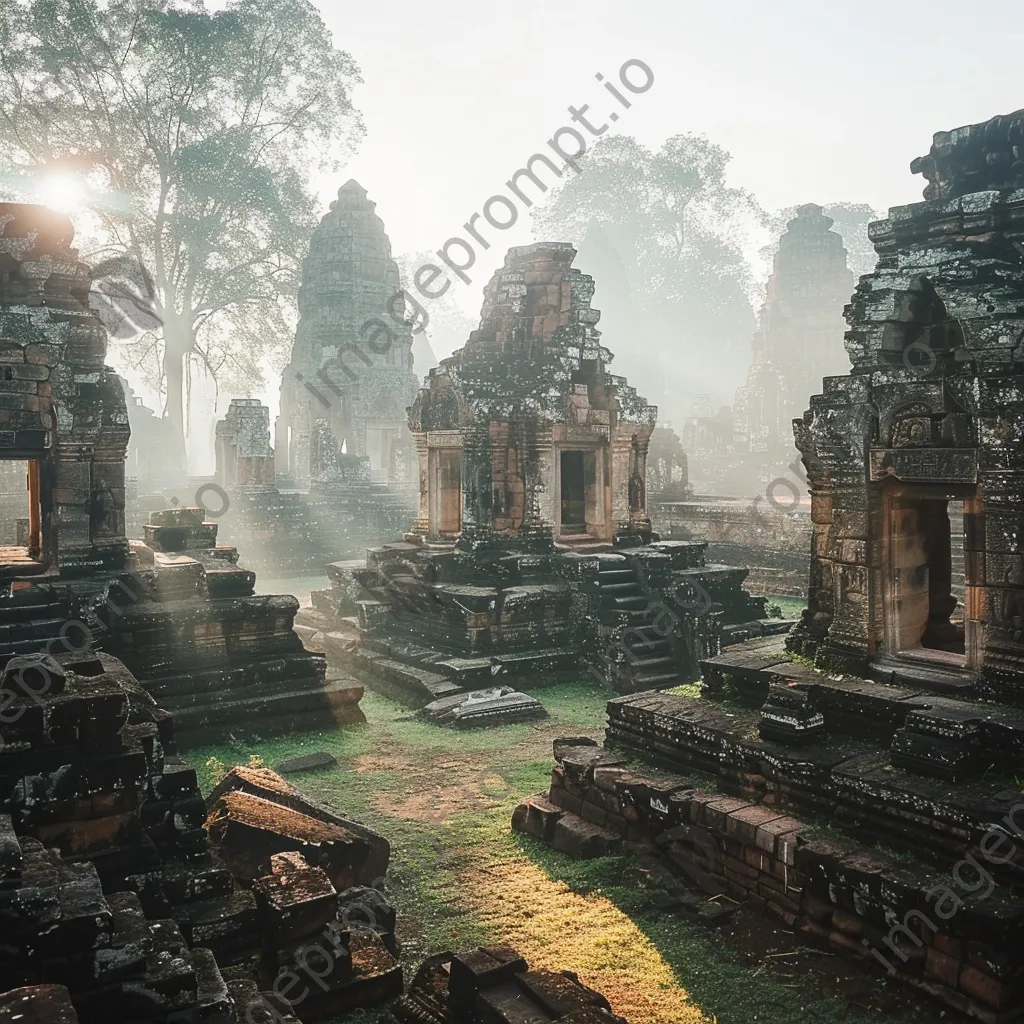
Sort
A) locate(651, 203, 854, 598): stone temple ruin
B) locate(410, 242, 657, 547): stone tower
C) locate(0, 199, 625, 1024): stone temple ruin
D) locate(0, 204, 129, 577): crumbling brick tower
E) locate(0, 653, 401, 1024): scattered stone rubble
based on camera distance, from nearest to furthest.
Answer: locate(0, 653, 401, 1024): scattered stone rubble, locate(0, 199, 625, 1024): stone temple ruin, locate(0, 204, 129, 577): crumbling brick tower, locate(410, 242, 657, 547): stone tower, locate(651, 203, 854, 598): stone temple ruin

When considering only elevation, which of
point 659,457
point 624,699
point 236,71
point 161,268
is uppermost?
point 236,71

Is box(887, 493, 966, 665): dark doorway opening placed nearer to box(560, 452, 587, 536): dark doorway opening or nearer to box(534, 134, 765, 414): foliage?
box(560, 452, 587, 536): dark doorway opening

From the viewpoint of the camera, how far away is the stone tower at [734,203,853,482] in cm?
3152

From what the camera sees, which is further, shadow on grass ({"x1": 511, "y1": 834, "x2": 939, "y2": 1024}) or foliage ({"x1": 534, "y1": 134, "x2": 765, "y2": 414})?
foliage ({"x1": 534, "y1": 134, "x2": 765, "y2": 414})

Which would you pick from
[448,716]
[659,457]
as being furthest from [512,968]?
[659,457]

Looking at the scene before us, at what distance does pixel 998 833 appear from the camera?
13.4 ft

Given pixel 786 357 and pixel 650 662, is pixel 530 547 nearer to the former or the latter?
pixel 650 662

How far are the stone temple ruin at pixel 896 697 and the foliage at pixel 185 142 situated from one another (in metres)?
22.3

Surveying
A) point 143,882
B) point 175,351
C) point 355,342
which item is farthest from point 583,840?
point 175,351

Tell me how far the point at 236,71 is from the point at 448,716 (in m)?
23.4

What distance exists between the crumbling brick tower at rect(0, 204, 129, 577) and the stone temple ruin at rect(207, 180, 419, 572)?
12.6m

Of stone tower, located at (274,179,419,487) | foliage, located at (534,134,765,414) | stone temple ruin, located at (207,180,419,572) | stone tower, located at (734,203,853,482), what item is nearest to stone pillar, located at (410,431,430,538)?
stone temple ruin, located at (207,180,419,572)

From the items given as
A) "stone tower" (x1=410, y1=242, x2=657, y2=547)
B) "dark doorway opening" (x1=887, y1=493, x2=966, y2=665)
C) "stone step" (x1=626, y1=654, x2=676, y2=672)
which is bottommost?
"stone step" (x1=626, y1=654, x2=676, y2=672)

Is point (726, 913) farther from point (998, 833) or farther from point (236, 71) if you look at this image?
point (236, 71)
